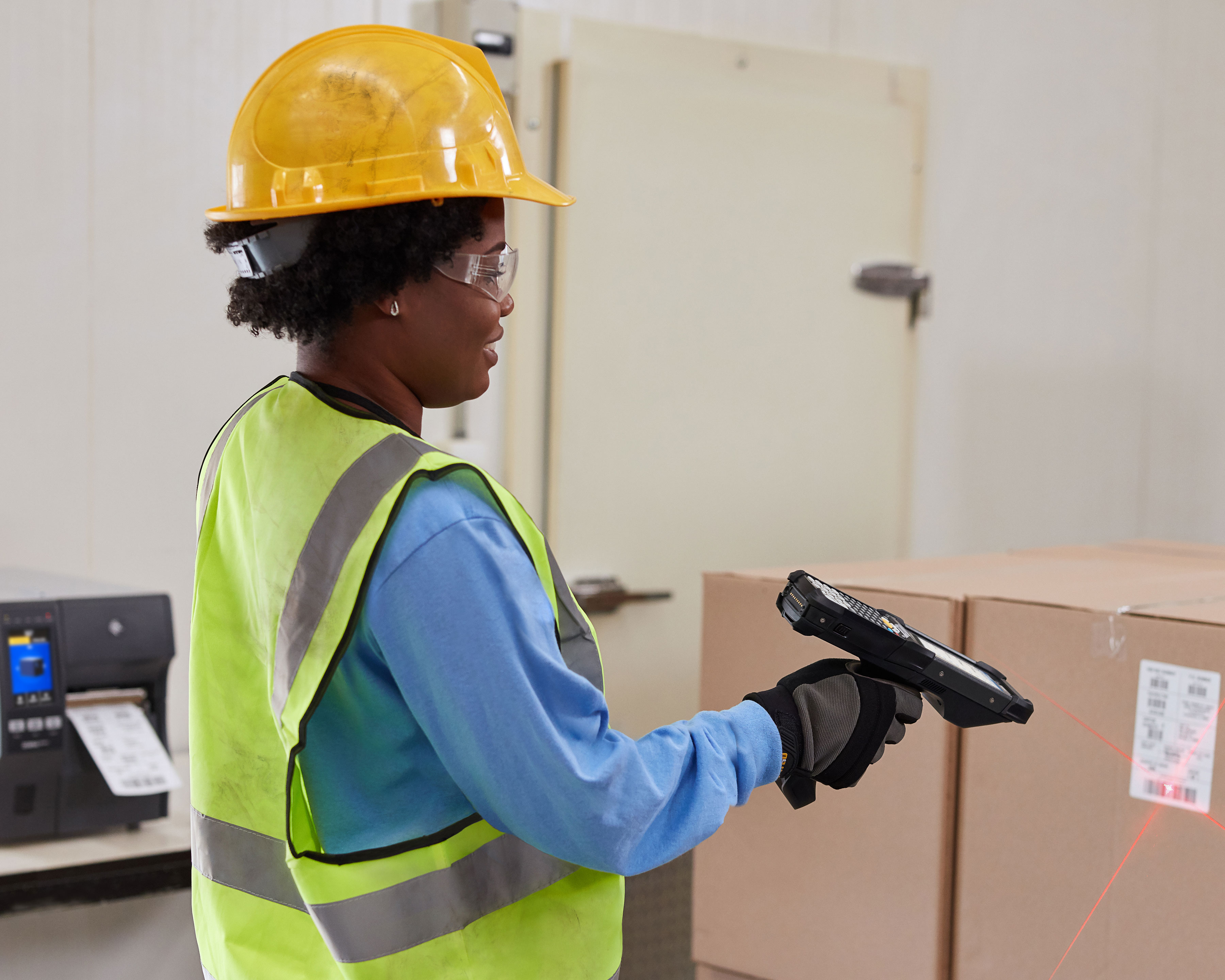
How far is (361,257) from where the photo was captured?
793 millimetres

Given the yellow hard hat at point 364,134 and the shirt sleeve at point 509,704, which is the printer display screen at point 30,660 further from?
the shirt sleeve at point 509,704

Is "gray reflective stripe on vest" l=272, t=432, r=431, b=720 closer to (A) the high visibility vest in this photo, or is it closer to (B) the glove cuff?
(A) the high visibility vest

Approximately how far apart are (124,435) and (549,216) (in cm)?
80

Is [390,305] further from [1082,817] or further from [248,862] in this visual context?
[1082,817]

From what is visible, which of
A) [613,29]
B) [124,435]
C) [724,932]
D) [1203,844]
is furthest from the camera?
[613,29]

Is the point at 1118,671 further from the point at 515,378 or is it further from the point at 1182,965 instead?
the point at 515,378

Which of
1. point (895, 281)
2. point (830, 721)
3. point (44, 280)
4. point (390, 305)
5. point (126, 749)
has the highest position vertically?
point (895, 281)

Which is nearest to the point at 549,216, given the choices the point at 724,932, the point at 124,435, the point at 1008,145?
the point at 124,435

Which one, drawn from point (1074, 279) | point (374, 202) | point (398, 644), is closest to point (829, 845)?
point (398, 644)

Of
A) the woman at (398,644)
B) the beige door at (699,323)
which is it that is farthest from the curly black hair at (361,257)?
the beige door at (699,323)

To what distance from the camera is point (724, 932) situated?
1.34 m

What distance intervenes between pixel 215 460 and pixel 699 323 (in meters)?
1.41

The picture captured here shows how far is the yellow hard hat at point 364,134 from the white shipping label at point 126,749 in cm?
91

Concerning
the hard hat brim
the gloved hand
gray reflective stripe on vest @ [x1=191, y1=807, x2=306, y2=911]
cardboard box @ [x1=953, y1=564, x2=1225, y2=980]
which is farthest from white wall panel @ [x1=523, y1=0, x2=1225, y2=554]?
gray reflective stripe on vest @ [x1=191, y1=807, x2=306, y2=911]
